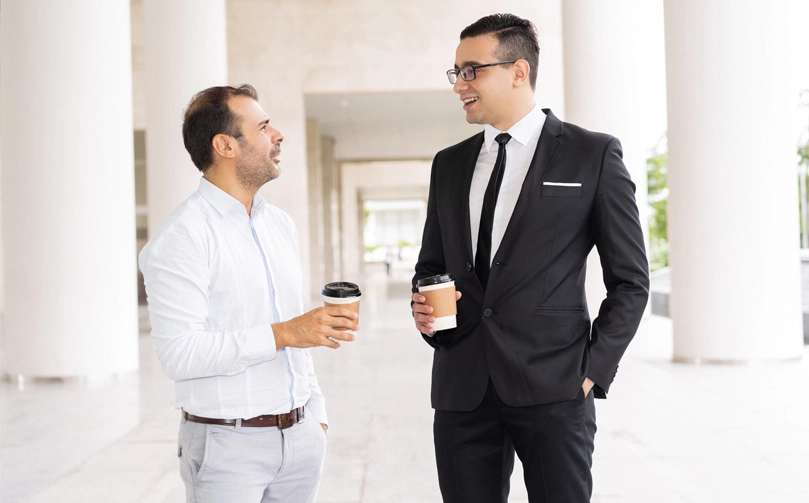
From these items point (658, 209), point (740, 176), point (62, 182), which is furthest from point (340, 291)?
point (658, 209)

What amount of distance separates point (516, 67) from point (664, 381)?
6.01m

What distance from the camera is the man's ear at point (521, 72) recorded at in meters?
2.49

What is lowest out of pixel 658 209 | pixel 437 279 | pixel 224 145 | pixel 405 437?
pixel 405 437

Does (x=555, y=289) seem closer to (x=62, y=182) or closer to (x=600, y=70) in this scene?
(x=62, y=182)

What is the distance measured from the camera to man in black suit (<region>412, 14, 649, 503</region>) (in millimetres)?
2340

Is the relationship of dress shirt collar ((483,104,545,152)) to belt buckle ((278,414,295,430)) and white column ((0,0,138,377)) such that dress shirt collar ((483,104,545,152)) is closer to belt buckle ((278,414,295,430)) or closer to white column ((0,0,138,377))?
belt buckle ((278,414,295,430))

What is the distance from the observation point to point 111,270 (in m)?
8.52

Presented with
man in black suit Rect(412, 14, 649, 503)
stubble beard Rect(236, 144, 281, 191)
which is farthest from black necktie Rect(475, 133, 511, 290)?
stubble beard Rect(236, 144, 281, 191)

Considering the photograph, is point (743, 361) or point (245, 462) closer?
point (245, 462)

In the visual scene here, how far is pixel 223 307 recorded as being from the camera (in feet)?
7.31

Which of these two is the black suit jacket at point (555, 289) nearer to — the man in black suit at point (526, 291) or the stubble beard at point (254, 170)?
the man in black suit at point (526, 291)

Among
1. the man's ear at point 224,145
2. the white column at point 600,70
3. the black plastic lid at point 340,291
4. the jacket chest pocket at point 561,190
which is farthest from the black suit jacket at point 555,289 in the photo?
the white column at point 600,70

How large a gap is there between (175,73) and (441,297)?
36.0 ft

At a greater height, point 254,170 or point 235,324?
point 254,170
